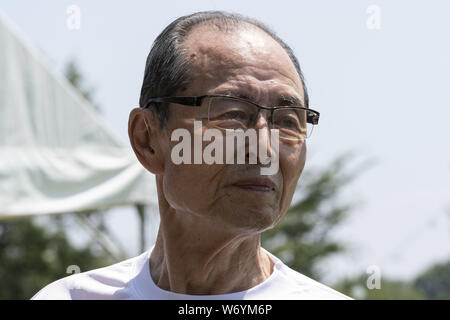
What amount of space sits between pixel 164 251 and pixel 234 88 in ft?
1.78

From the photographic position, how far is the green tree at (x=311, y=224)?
11.5 m

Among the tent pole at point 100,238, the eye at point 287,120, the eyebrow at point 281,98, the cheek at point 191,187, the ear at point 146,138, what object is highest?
the eyebrow at point 281,98

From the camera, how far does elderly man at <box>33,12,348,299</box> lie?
1894 millimetres

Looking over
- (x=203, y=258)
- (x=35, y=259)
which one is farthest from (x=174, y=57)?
(x=35, y=259)

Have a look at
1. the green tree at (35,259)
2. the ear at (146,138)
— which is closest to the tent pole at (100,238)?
the ear at (146,138)

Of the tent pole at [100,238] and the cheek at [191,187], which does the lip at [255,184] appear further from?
the tent pole at [100,238]

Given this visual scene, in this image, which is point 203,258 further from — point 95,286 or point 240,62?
point 240,62

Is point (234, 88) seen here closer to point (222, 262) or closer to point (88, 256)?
Answer: point (222, 262)

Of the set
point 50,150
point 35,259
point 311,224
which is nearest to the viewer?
point 50,150

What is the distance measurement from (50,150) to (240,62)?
11.2 feet

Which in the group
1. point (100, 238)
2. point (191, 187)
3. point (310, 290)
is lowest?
point (100, 238)

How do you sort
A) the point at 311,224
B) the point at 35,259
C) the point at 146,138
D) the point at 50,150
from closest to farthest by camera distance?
the point at 146,138 → the point at 50,150 → the point at 311,224 → the point at 35,259

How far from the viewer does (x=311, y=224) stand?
12.5 metres

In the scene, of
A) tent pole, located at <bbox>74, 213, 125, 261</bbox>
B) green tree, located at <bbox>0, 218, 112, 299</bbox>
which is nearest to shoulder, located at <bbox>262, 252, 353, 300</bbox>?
tent pole, located at <bbox>74, 213, 125, 261</bbox>
